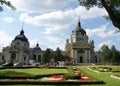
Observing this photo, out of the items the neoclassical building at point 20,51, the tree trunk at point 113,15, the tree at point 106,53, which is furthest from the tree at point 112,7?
the neoclassical building at point 20,51

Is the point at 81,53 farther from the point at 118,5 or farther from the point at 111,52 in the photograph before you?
the point at 118,5

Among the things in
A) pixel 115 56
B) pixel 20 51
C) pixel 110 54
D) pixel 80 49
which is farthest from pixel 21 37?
pixel 115 56

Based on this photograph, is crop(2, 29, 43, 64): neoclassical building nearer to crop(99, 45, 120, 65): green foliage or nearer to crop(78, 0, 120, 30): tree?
crop(99, 45, 120, 65): green foliage

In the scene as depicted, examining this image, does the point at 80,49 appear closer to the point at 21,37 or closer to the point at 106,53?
the point at 106,53

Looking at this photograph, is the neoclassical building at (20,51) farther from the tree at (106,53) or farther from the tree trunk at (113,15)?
the tree trunk at (113,15)

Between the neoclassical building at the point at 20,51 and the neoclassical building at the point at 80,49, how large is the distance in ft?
63.4

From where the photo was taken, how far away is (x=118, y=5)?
898 inches

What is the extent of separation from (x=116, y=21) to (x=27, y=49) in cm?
Answer: 12001

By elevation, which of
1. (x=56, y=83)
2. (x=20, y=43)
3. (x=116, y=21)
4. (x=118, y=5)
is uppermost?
(x=20, y=43)

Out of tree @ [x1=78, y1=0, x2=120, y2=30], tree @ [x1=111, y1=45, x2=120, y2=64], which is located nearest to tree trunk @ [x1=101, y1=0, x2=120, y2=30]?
tree @ [x1=78, y1=0, x2=120, y2=30]

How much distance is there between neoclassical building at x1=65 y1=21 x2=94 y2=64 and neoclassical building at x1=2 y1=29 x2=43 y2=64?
19338 millimetres

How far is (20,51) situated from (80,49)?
29.7m

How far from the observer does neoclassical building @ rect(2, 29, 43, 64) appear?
131875mm

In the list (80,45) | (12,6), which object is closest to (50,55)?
(80,45)
